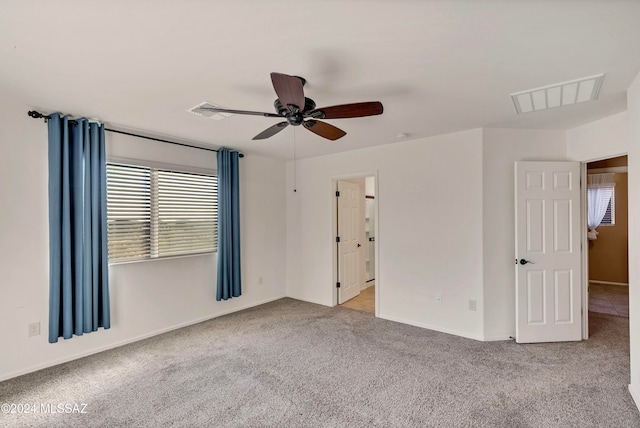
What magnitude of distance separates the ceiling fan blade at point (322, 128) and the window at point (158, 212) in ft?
7.24

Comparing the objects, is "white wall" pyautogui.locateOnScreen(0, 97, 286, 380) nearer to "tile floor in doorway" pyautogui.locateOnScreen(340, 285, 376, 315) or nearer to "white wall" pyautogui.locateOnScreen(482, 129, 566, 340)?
"tile floor in doorway" pyautogui.locateOnScreen(340, 285, 376, 315)

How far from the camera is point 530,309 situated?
3303mm

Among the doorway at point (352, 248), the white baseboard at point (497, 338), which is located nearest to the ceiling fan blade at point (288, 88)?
the doorway at point (352, 248)

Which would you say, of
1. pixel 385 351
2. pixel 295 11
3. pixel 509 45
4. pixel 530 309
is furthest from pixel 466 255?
pixel 295 11

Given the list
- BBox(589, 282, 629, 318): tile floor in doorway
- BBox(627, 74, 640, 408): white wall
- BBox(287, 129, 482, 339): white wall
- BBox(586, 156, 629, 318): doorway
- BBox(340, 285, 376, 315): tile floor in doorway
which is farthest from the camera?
BBox(586, 156, 629, 318): doorway

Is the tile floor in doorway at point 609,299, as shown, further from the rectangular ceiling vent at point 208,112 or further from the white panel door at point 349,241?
the rectangular ceiling vent at point 208,112

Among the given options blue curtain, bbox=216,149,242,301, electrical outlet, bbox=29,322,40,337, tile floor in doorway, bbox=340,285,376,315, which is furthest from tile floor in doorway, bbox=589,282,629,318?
electrical outlet, bbox=29,322,40,337

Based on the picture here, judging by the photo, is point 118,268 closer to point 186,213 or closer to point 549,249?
point 186,213

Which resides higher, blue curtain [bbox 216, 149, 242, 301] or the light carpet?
blue curtain [bbox 216, 149, 242, 301]

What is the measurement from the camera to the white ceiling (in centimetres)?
148

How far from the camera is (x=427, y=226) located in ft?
12.5

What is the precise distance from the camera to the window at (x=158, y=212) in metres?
3.31

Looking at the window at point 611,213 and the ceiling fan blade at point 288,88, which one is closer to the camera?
the ceiling fan blade at point 288,88

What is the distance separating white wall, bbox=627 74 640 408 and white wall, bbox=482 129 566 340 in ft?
3.63
